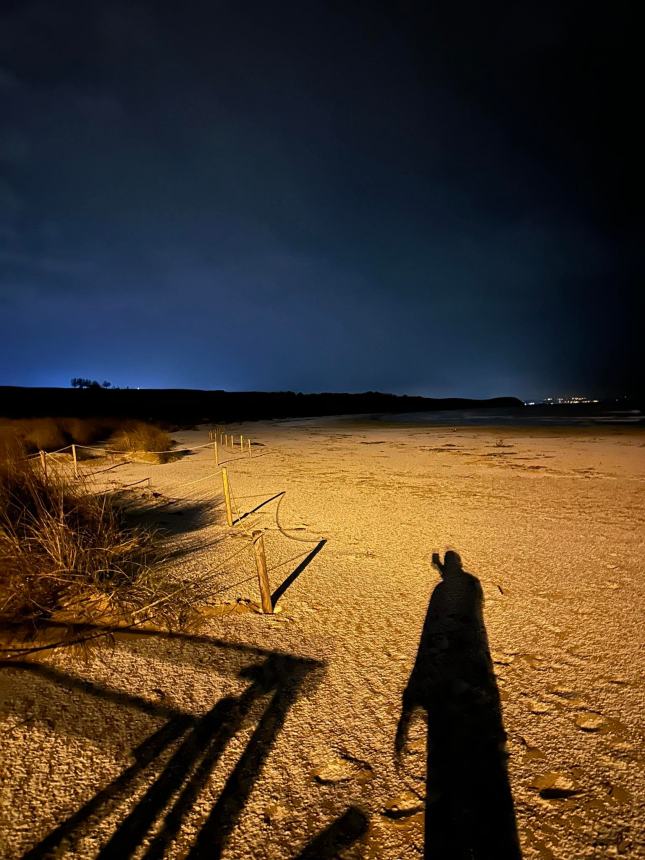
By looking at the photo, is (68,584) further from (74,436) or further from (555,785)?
(74,436)

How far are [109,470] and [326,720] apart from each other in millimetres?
10320

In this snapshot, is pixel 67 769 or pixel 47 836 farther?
pixel 67 769

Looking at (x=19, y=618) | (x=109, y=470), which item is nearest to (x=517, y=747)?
(x=19, y=618)

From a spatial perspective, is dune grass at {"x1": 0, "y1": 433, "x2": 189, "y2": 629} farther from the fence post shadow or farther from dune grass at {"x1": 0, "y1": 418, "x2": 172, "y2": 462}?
dune grass at {"x1": 0, "y1": 418, "x2": 172, "y2": 462}


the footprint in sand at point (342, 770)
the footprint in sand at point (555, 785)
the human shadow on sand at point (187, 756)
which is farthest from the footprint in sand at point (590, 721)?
the human shadow on sand at point (187, 756)

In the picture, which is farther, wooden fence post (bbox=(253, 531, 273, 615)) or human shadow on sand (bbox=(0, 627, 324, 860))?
wooden fence post (bbox=(253, 531, 273, 615))

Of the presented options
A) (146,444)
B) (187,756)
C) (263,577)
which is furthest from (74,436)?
(187,756)

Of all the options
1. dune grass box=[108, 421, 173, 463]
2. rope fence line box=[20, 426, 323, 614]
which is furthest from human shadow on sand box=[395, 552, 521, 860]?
dune grass box=[108, 421, 173, 463]

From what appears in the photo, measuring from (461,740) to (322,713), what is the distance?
791 mm

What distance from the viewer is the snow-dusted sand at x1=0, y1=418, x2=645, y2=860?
→ 1877 mm

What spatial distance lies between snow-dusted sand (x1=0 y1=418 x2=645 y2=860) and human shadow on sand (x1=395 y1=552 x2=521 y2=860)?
0.07m

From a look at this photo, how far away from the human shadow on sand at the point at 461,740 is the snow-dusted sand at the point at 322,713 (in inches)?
2.8

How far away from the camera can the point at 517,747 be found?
226 cm

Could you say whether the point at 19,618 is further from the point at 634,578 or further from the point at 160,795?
the point at 634,578
